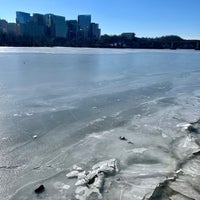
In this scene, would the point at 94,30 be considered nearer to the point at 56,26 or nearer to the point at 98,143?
the point at 56,26

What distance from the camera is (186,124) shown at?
7723mm

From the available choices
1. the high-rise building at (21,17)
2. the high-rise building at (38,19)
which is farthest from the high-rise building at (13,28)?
the high-rise building at (21,17)

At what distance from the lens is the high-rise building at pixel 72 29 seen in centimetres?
12669

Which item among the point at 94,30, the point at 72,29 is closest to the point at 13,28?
the point at 72,29

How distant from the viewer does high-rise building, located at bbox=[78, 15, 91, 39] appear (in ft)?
430

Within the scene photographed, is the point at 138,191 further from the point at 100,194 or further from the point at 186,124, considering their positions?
the point at 186,124

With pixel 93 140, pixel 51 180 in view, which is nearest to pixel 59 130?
pixel 93 140

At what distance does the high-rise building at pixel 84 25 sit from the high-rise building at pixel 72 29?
2.47 meters

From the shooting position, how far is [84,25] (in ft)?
461

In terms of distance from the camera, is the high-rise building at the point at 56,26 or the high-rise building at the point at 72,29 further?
the high-rise building at the point at 72,29

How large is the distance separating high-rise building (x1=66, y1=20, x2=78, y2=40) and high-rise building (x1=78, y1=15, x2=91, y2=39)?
247 centimetres

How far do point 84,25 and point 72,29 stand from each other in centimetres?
→ 1332

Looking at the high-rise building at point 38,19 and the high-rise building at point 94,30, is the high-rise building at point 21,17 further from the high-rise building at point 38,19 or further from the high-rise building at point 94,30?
the high-rise building at point 94,30

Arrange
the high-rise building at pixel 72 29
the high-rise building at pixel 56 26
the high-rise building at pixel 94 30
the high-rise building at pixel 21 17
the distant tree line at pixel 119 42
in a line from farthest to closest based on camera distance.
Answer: the high-rise building at pixel 21 17, the high-rise building at pixel 94 30, the high-rise building at pixel 72 29, the high-rise building at pixel 56 26, the distant tree line at pixel 119 42
